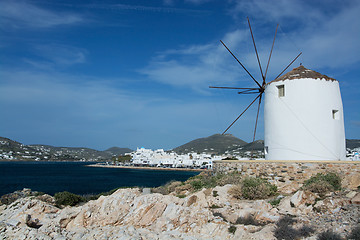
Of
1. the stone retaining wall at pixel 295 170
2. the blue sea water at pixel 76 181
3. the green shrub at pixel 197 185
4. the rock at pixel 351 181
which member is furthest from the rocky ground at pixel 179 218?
the blue sea water at pixel 76 181

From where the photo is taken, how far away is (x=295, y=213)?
9.13 m

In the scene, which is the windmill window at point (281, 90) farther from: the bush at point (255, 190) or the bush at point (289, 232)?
the bush at point (289, 232)

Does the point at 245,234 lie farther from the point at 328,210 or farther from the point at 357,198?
the point at 357,198

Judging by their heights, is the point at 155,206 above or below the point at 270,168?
below

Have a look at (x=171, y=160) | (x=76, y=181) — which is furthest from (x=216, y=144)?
(x=76, y=181)

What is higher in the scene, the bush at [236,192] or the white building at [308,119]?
the white building at [308,119]

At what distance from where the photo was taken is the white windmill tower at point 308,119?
14.9m

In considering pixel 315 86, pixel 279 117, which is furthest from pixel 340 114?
pixel 279 117

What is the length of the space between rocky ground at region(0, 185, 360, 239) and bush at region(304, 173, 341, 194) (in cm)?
55

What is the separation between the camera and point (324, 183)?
10906 mm

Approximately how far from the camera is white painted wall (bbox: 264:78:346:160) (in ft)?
48.9

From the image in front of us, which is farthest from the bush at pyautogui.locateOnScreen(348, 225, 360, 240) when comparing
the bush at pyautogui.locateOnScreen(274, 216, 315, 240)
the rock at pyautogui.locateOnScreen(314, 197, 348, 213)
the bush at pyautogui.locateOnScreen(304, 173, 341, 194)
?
the bush at pyautogui.locateOnScreen(304, 173, 341, 194)

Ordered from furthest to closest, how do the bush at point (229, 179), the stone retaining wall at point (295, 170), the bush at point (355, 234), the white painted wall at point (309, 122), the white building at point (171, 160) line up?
the white building at point (171, 160) < the white painted wall at point (309, 122) < the bush at point (229, 179) < the stone retaining wall at point (295, 170) < the bush at point (355, 234)

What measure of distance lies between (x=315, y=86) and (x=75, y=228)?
44.7 feet
